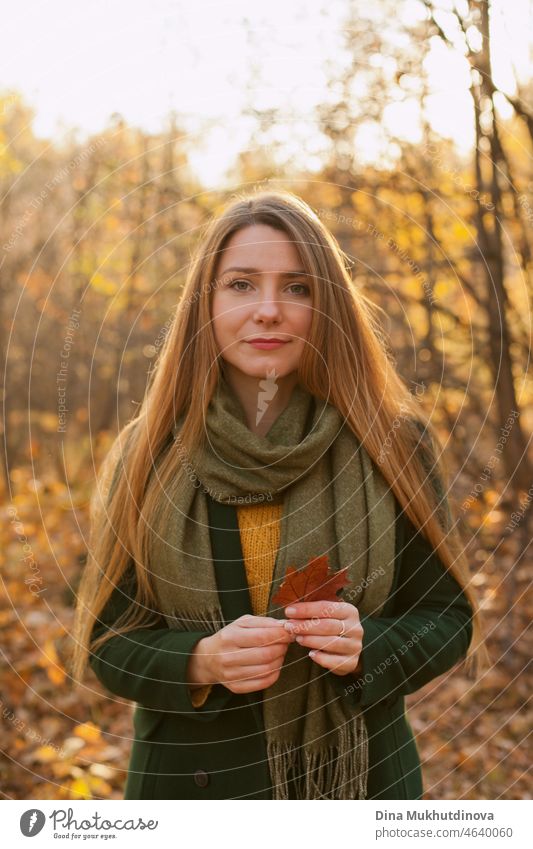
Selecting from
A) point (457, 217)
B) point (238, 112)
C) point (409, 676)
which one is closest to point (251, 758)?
point (409, 676)

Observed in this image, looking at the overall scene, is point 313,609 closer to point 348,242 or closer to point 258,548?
point 258,548

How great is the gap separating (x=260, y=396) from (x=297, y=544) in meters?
0.40

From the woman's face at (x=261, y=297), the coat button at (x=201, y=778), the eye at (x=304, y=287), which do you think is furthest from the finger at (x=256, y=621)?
the eye at (x=304, y=287)

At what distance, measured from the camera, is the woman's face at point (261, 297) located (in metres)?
2.02

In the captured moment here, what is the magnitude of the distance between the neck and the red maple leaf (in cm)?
48

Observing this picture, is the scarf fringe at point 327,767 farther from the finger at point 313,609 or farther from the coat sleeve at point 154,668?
the finger at point 313,609

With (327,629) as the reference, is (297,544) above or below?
above

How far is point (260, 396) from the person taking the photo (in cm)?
217

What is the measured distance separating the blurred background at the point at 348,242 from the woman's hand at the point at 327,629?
118cm

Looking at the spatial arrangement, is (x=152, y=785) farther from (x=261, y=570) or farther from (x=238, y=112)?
(x=238, y=112)

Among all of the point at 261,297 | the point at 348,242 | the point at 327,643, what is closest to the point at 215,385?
the point at 261,297

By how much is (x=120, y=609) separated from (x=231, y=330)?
0.75 meters

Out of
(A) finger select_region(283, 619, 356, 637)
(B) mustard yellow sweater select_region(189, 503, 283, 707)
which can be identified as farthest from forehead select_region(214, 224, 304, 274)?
(A) finger select_region(283, 619, 356, 637)
